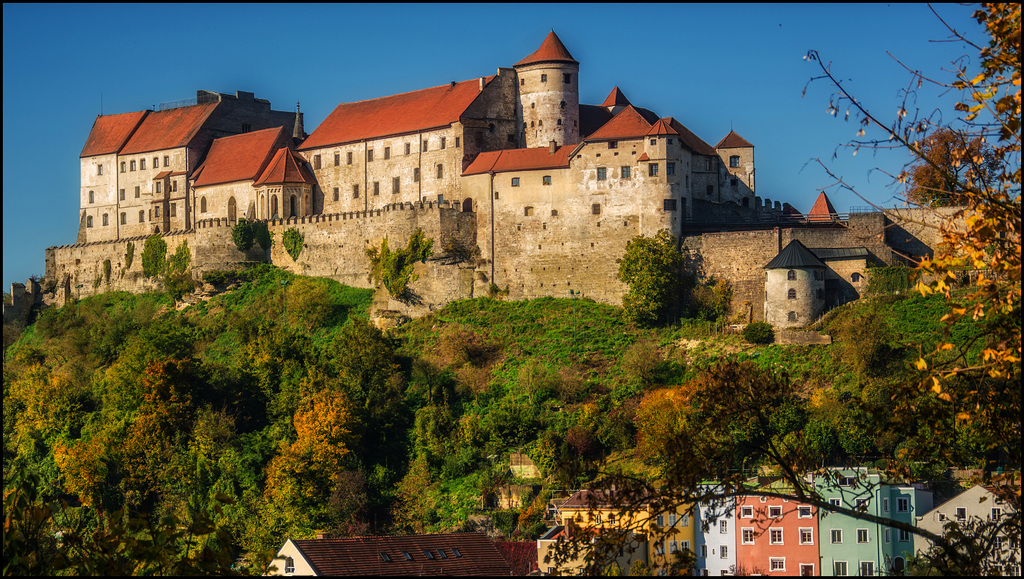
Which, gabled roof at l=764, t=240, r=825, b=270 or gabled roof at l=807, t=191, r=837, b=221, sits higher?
gabled roof at l=807, t=191, r=837, b=221

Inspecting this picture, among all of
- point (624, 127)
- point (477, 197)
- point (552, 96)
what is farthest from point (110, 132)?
point (624, 127)

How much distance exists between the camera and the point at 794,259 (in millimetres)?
55031

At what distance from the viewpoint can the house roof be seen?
39188 millimetres

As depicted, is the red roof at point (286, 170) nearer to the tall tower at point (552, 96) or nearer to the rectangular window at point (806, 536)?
the tall tower at point (552, 96)

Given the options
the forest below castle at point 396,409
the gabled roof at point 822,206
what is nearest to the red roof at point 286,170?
the forest below castle at point 396,409

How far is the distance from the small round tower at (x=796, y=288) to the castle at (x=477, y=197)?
0.08m

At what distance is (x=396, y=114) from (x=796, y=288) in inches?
1049

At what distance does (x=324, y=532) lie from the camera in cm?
4984

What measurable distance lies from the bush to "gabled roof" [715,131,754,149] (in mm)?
11995

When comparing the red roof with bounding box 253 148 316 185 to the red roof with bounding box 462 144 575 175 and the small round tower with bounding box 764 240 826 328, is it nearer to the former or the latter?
the red roof with bounding box 462 144 575 175

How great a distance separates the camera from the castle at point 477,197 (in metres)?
57.8

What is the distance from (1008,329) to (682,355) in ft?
140

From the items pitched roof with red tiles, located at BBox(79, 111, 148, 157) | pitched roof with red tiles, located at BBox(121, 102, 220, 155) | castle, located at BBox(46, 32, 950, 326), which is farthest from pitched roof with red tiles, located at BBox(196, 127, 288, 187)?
pitched roof with red tiles, located at BBox(79, 111, 148, 157)

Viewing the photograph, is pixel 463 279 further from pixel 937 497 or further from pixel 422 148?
pixel 937 497
